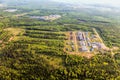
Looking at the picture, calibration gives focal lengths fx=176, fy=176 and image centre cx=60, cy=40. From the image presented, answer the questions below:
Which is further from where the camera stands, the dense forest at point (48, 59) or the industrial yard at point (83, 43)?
the industrial yard at point (83, 43)

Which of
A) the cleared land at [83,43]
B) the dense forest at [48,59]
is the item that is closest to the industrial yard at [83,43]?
the cleared land at [83,43]

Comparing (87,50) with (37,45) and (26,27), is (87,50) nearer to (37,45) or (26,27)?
(37,45)

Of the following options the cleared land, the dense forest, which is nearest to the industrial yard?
the cleared land

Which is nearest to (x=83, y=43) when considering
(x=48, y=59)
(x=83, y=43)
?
(x=83, y=43)

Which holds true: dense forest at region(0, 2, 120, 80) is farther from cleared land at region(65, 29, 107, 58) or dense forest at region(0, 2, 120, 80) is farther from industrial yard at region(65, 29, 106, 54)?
industrial yard at region(65, 29, 106, 54)

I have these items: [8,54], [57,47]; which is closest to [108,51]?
[57,47]

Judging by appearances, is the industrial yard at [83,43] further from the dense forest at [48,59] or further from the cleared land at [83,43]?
the dense forest at [48,59]

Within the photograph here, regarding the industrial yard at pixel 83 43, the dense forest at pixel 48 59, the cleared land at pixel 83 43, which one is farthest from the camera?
the industrial yard at pixel 83 43

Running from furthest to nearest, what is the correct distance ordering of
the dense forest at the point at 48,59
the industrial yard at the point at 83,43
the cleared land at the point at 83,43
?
the industrial yard at the point at 83,43 < the cleared land at the point at 83,43 < the dense forest at the point at 48,59
